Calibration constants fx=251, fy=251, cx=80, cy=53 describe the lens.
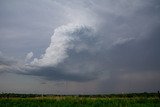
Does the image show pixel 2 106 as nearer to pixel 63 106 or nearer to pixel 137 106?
pixel 63 106

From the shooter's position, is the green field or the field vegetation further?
the field vegetation

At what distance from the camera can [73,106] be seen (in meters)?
29.2

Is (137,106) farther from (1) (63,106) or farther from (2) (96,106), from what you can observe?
(1) (63,106)

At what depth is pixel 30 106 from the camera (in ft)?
96.4

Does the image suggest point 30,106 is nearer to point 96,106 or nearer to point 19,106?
point 19,106

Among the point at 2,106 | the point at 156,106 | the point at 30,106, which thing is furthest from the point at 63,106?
the point at 156,106

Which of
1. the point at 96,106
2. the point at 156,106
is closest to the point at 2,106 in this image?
the point at 96,106

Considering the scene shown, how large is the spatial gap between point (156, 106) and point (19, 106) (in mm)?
16161

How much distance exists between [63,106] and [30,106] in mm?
3976

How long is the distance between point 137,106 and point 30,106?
40.7ft

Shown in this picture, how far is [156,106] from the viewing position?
98.3ft

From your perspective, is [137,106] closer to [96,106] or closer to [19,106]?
[96,106]

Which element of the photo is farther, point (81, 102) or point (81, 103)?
point (81, 102)

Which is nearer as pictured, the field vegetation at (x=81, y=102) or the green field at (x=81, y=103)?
the green field at (x=81, y=103)
